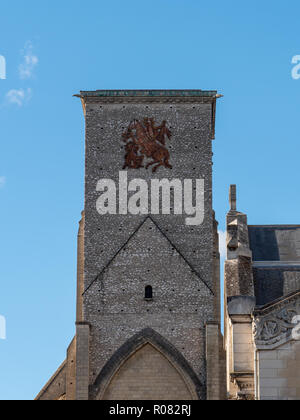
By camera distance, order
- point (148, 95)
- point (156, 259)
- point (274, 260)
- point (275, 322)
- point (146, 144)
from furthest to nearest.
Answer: point (148, 95) < point (146, 144) < point (156, 259) < point (274, 260) < point (275, 322)

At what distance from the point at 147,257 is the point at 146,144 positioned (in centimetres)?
483

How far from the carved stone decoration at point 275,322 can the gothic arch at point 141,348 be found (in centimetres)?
1347

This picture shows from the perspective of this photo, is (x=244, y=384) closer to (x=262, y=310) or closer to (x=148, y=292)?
(x=262, y=310)

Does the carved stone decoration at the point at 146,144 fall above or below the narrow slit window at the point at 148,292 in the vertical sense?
above

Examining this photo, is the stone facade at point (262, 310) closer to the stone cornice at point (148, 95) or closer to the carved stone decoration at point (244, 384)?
the carved stone decoration at point (244, 384)

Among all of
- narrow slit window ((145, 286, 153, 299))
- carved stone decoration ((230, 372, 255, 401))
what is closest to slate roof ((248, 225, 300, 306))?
narrow slit window ((145, 286, 153, 299))

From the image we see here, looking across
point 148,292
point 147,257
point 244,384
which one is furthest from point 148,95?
point 244,384

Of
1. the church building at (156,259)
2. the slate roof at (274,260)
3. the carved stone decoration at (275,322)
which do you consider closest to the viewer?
the carved stone decoration at (275,322)

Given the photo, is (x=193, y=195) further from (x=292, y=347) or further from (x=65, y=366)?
(x=292, y=347)

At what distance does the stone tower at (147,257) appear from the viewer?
4478 cm

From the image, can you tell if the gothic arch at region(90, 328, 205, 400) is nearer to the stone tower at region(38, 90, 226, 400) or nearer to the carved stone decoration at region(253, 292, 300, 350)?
the stone tower at region(38, 90, 226, 400)

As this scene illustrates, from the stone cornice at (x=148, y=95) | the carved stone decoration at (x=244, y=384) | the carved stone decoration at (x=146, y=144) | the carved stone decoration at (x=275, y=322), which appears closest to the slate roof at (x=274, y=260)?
the carved stone decoration at (x=146, y=144)

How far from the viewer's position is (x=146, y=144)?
47.8 meters
